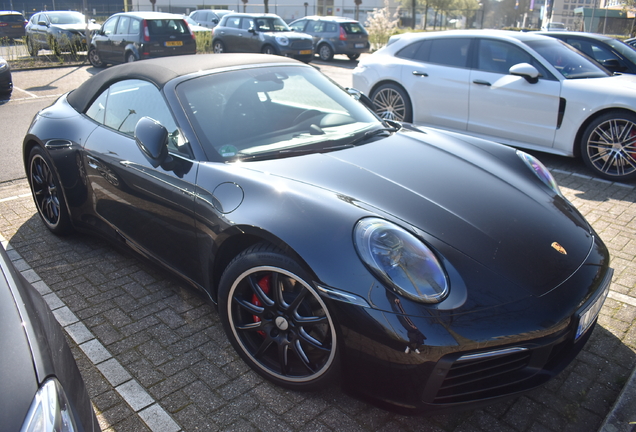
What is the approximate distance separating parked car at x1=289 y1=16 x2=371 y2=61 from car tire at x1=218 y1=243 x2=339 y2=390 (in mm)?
17592

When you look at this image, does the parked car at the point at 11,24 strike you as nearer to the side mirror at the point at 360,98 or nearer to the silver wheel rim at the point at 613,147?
the side mirror at the point at 360,98

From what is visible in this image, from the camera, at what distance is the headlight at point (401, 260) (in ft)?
6.85

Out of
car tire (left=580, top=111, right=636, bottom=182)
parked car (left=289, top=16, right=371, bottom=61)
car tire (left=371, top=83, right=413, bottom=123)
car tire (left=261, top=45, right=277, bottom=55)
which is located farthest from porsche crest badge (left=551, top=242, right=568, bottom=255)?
parked car (left=289, top=16, right=371, bottom=61)

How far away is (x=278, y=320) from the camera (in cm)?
244

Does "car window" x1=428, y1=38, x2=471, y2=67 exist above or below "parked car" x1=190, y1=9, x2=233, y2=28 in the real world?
below

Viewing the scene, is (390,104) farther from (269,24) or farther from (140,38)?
(269,24)

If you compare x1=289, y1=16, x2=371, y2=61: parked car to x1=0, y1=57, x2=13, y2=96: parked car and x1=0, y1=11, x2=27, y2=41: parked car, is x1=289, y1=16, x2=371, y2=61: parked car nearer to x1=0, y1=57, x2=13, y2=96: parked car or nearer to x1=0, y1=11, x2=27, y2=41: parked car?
x1=0, y1=57, x2=13, y2=96: parked car

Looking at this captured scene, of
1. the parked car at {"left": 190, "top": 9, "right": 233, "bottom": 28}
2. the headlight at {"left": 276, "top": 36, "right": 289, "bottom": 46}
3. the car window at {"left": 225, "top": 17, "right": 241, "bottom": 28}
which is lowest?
the headlight at {"left": 276, "top": 36, "right": 289, "bottom": 46}

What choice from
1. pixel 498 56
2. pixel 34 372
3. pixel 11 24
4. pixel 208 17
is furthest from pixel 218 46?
pixel 34 372

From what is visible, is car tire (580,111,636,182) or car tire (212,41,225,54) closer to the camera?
car tire (580,111,636,182)

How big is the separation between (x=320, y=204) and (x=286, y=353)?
72 cm

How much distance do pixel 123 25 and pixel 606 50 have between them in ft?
40.5

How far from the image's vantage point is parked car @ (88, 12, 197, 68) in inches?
561

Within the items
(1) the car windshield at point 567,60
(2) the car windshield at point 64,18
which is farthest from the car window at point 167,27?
(1) the car windshield at point 567,60
